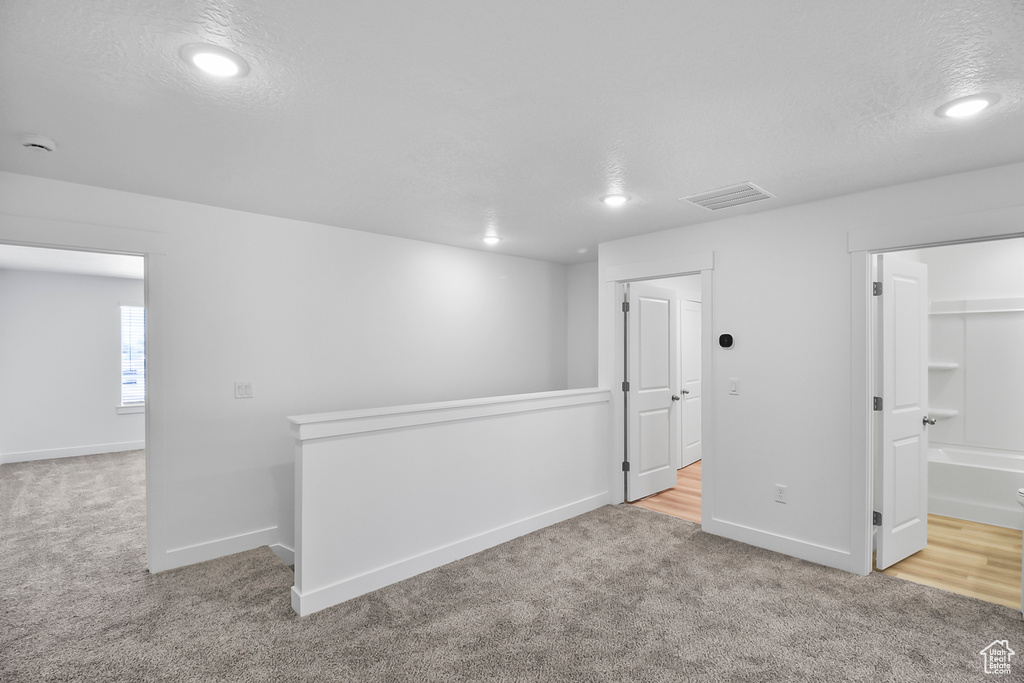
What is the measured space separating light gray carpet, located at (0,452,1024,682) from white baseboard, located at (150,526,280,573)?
71 mm

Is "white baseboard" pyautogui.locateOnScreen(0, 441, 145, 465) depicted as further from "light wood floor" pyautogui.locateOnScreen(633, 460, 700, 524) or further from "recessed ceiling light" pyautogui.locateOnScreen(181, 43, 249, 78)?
"recessed ceiling light" pyautogui.locateOnScreen(181, 43, 249, 78)

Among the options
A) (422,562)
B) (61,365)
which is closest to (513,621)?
(422,562)

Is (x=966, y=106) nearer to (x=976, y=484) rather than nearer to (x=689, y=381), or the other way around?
(x=976, y=484)

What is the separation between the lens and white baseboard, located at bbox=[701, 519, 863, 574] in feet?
10.4

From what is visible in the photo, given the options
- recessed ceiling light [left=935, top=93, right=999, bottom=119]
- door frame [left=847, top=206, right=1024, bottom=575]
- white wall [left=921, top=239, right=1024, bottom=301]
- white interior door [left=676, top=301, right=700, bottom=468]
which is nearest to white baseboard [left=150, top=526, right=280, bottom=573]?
door frame [left=847, top=206, right=1024, bottom=575]

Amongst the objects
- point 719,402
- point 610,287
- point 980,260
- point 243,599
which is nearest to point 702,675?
point 719,402

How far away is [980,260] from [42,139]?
21.2 feet

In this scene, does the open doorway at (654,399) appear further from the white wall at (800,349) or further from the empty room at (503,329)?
the white wall at (800,349)

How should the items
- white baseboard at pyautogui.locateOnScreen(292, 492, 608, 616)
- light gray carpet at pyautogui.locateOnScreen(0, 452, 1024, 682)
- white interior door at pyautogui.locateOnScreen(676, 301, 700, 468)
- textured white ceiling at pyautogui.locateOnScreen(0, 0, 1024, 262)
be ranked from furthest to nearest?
white interior door at pyautogui.locateOnScreen(676, 301, 700, 468) < white baseboard at pyautogui.locateOnScreen(292, 492, 608, 616) < light gray carpet at pyautogui.locateOnScreen(0, 452, 1024, 682) < textured white ceiling at pyautogui.locateOnScreen(0, 0, 1024, 262)

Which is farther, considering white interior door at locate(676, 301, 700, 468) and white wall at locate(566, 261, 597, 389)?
white interior door at locate(676, 301, 700, 468)

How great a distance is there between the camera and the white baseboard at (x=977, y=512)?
152 inches

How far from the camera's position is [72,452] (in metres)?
6.48

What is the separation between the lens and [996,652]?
7.51 ft

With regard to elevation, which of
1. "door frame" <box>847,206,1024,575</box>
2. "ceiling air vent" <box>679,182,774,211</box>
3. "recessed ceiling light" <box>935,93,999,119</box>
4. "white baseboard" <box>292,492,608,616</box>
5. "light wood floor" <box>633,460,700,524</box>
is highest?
"recessed ceiling light" <box>935,93,999,119</box>
